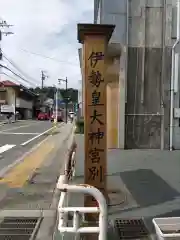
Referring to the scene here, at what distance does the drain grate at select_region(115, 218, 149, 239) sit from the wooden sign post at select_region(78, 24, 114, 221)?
1.42ft

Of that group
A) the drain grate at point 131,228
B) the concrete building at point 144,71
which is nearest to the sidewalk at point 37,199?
the drain grate at point 131,228

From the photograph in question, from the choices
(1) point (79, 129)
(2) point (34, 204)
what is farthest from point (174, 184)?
(1) point (79, 129)

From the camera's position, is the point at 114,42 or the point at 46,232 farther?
the point at 114,42

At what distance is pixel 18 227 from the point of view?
19.1ft

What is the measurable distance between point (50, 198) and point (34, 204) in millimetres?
500

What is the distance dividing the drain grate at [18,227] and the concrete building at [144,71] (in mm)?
9008

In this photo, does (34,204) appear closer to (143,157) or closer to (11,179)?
(11,179)

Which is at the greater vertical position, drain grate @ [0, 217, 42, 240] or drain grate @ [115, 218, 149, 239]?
drain grate @ [115, 218, 149, 239]

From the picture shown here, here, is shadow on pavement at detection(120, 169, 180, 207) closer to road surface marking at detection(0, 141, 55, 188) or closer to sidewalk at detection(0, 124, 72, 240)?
sidewalk at detection(0, 124, 72, 240)

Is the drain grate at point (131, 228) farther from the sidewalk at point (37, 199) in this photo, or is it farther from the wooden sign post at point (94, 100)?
the sidewalk at point (37, 199)

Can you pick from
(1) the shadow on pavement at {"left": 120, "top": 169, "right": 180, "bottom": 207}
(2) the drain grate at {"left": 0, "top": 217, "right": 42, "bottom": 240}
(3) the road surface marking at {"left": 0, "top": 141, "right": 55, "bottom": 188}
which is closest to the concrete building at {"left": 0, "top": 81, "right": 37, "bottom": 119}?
(3) the road surface marking at {"left": 0, "top": 141, "right": 55, "bottom": 188}

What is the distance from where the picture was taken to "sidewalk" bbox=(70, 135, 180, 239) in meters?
6.27

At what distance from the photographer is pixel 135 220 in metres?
5.89

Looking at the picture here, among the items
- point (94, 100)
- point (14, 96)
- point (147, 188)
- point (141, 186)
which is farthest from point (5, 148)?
point (14, 96)
